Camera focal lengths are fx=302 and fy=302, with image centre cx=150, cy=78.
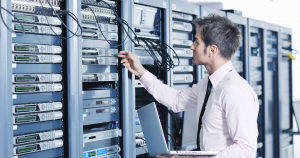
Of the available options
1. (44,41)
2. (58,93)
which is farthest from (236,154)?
(44,41)

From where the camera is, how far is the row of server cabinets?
1399mm

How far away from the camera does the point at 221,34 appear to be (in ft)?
5.36

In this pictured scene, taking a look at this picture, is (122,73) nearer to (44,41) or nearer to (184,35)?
(44,41)

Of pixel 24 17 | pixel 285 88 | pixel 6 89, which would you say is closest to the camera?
pixel 6 89

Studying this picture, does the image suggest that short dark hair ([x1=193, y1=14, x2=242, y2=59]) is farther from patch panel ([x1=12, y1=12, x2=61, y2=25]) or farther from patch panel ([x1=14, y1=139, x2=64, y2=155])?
patch panel ([x1=14, y1=139, x2=64, y2=155])

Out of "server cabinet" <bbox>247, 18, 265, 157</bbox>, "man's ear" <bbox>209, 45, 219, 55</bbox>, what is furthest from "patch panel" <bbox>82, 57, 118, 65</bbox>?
"server cabinet" <bbox>247, 18, 265, 157</bbox>

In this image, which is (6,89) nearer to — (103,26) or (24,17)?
(24,17)

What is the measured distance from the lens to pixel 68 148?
1.55 meters

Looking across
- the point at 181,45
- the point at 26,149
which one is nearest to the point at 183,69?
the point at 181,45

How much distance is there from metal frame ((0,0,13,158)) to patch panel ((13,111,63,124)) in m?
0.08

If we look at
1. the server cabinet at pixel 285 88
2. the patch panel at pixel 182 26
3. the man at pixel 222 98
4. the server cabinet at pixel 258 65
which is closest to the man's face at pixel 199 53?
the man at pixel 222 98

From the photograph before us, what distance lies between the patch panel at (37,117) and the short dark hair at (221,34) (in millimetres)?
879

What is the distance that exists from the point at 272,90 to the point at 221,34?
2244 millimetres

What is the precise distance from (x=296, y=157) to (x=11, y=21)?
4147 millimetres
